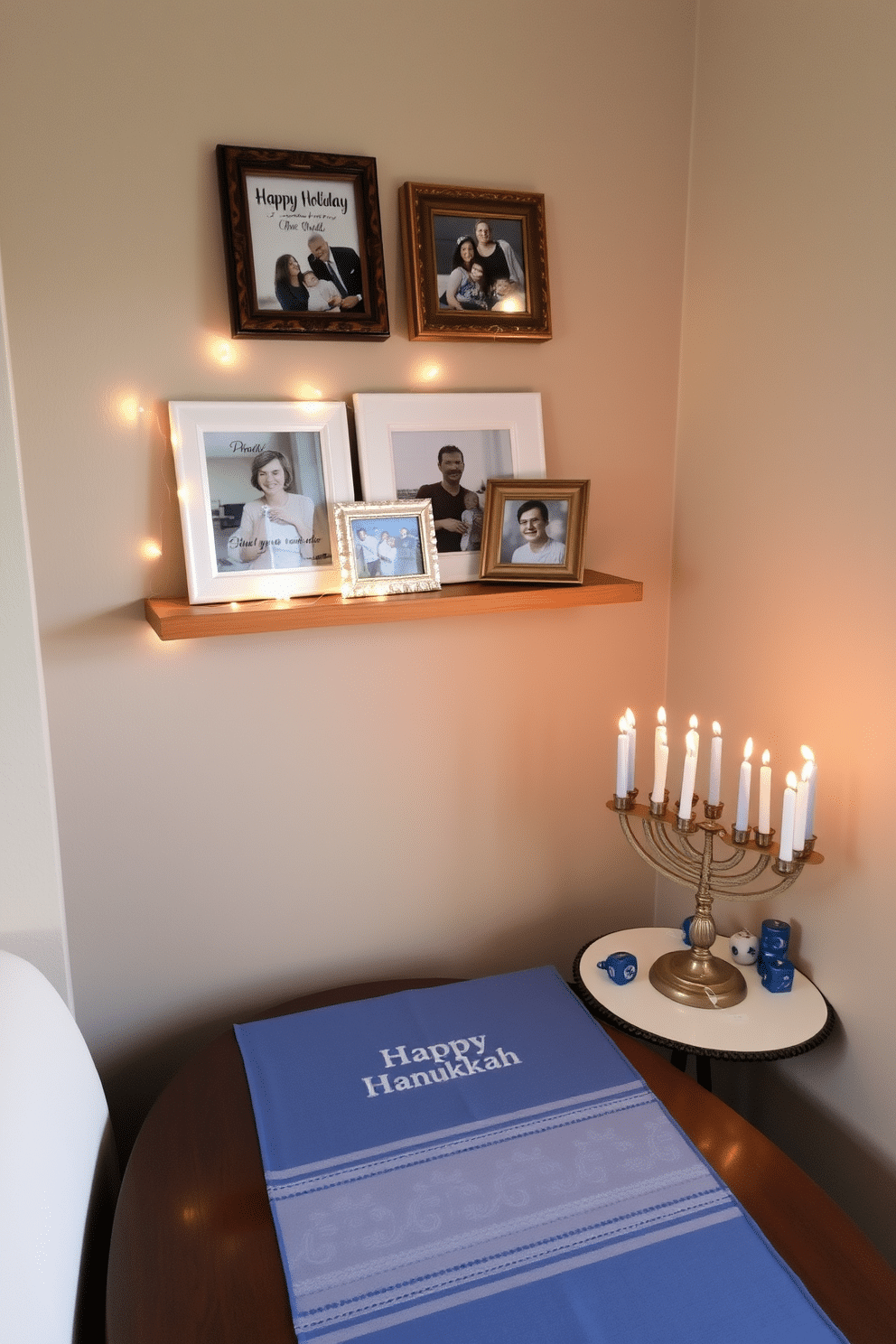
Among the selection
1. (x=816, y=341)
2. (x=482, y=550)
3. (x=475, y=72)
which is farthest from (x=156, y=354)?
(x=816, y=341)

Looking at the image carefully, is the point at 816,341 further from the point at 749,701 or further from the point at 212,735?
the point at 212,735

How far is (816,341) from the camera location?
164cm

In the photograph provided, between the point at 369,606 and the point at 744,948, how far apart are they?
0.97 metres

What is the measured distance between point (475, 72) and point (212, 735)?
132cm

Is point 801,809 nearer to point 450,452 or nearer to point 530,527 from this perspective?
point 530,527

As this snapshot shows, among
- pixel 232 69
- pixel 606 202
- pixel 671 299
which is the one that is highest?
pixel 232 69

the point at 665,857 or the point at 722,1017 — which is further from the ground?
the point at 665,857

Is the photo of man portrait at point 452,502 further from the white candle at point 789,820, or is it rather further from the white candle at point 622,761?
the white candle at point 789,820

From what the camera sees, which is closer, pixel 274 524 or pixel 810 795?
pixel 810 795

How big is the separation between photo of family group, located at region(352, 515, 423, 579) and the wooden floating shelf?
0.17ft

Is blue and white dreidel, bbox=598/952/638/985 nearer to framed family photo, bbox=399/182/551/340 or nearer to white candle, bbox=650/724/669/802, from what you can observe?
white candle, bbox=650/724/669/802

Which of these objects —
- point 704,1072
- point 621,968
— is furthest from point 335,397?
point 704,1072

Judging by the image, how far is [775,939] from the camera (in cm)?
176

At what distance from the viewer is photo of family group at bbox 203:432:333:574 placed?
5.49 ft
